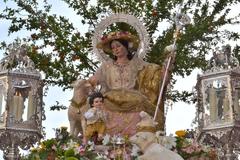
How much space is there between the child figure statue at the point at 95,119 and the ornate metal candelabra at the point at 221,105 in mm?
3200

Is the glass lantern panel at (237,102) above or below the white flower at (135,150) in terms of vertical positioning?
above

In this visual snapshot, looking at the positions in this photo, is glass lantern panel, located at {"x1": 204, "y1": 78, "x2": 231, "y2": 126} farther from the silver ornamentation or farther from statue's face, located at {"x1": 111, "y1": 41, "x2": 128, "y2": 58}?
statue's face, located at {"x1": 111, "y1": 41, "x2": 128, "y2": 58}

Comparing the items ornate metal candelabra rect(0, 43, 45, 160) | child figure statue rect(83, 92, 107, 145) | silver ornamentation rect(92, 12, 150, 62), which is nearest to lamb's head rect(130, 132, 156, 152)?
child figure statue rect(83, 92, 107, 145)

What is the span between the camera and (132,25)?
8.59 m

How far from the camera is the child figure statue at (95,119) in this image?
6.80 metres

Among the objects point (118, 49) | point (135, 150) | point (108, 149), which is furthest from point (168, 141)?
point (118, 49)

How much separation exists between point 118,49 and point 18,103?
243 centimetres

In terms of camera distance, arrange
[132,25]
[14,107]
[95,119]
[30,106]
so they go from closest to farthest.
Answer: [95,119] → [132,25] → [14,107] → [30,106]

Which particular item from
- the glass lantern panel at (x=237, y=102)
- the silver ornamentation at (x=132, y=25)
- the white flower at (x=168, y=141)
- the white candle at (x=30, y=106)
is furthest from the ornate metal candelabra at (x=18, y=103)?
the white flower at (x=168, y=141)

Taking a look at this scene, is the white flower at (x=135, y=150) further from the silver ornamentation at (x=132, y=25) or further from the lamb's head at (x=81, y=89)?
the silver ornamentation at (x=132, y=25)

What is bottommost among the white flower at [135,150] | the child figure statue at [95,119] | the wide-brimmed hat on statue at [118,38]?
the white flower at [135,150]

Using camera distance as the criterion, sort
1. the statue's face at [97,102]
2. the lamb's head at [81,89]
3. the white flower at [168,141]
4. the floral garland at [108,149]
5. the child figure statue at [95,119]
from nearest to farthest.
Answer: the floral garland at [108,149]
the white flower at [168,141]
the child figure statue at [95,119]
the statue's face at [97,102]
the lamb's head at [81,89]

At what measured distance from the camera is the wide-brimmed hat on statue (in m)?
8.09

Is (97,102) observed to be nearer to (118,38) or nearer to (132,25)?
(118,38)
